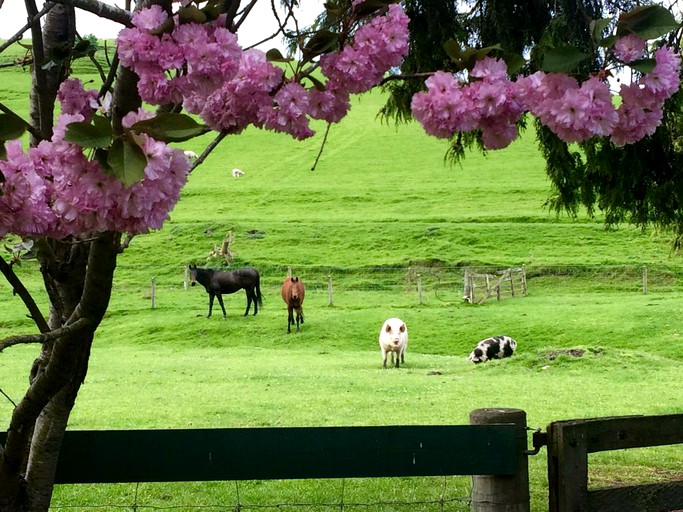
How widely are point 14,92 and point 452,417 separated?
77.0 metres

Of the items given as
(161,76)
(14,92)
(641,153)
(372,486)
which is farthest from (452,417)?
(14,92)

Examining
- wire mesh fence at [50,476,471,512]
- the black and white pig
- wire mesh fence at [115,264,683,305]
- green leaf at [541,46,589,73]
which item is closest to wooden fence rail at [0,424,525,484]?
green leaf at [541,46,589,73]

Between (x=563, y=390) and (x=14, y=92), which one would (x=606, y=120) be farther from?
(x=14, y=92)

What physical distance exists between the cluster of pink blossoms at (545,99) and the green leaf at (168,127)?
34.2 inches

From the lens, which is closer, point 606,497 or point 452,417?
point 606,497

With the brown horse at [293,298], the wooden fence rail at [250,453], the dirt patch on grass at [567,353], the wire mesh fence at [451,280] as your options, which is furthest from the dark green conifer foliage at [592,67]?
the wire mesh fence at [451,280]

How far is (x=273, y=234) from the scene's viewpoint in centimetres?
4381

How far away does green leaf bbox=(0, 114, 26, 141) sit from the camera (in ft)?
6.68

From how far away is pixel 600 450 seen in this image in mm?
3846

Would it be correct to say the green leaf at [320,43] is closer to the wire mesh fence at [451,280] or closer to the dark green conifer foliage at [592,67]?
the dark green conifer foliage at [592,67]

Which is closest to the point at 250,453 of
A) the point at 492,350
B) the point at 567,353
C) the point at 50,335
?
the point at 50,335

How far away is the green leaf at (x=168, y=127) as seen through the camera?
6.38 ft

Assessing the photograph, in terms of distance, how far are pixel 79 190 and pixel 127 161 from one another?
197 millimetres

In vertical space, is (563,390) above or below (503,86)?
below
